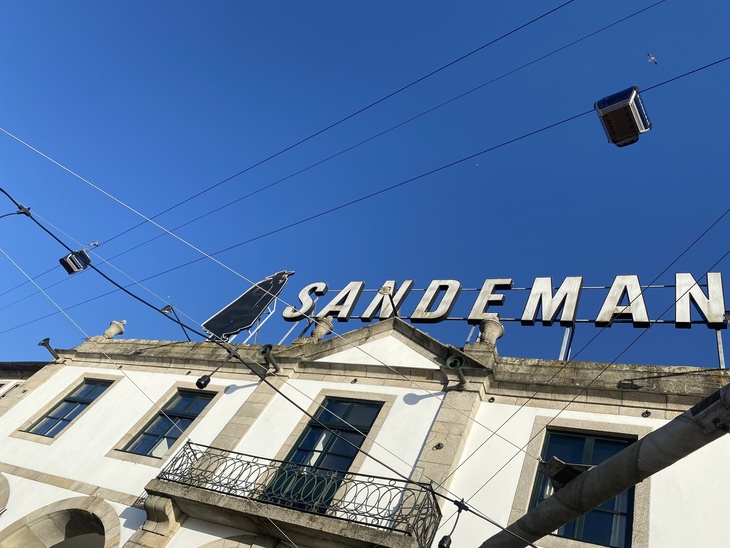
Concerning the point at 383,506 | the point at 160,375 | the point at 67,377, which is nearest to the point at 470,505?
the point at 383,506

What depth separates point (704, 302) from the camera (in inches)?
542

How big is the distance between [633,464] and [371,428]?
7.26 meters

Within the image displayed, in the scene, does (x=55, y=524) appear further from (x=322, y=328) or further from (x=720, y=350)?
(x=720, y=350)

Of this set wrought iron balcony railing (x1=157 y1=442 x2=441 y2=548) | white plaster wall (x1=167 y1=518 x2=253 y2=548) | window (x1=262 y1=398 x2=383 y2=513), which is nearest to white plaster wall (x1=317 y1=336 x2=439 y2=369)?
window (x1=262 y1=398 x2=383 y2=513)

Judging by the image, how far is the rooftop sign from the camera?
1391cm

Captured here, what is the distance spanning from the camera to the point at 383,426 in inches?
474

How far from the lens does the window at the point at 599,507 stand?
889 centimetres

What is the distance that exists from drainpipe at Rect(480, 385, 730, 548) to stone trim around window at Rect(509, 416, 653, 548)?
261 centimetres

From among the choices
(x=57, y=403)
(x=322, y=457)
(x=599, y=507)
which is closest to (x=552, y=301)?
(x=599, y=507)

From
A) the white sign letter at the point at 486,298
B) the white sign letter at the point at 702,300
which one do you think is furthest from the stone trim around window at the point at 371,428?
the white sign letter at the point at 702,300

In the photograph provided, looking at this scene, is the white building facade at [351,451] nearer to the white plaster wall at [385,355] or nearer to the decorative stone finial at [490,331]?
the white plaster wall at [385,355]

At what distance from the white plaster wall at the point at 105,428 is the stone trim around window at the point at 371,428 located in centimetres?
227

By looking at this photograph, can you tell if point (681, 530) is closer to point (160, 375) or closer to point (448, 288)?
point (448, 288)

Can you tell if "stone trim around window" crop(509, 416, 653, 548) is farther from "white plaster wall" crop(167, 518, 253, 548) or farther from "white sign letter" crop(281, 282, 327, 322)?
"white sign letter" crop(281, 282, 327, 322)
